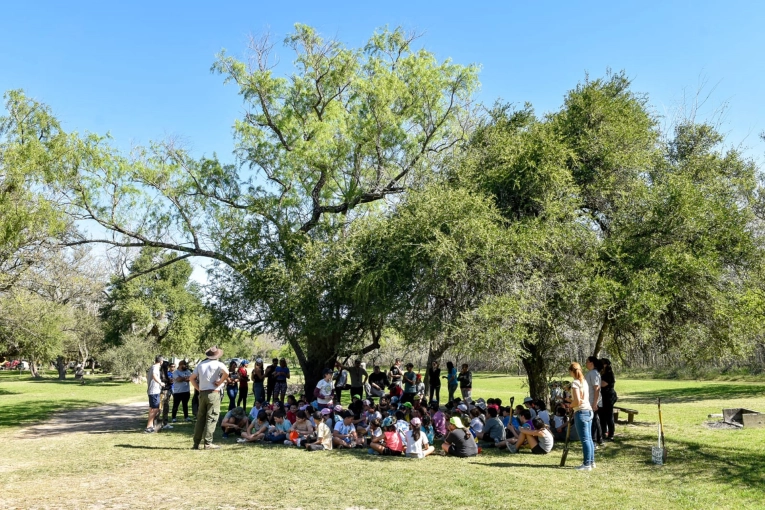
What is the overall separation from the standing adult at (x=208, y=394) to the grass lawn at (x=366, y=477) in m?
0.54

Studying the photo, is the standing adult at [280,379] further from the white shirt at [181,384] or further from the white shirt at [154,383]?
the white shirt at [154,383]

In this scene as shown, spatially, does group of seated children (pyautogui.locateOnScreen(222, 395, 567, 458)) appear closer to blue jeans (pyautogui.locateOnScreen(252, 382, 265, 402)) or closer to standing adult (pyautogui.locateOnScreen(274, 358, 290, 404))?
blue jeans (pyautogui.locateOnScreen(252, 382, 265, 402))

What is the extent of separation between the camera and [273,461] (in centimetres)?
1040

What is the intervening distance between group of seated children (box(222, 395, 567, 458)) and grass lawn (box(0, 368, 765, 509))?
39 cm

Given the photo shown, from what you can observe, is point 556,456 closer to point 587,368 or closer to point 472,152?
point 587,368

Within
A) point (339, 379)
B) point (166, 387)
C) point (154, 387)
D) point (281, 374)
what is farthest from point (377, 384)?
point (154, 387)

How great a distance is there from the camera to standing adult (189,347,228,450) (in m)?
11.4

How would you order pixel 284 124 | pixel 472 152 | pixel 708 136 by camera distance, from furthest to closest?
pixel 284 124 → pixel 708 136 → pixel 472 152

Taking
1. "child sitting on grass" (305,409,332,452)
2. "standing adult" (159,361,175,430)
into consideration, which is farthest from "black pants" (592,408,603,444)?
"standing adult" (159,361,175,430)

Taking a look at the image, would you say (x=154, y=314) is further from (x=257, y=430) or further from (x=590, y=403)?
(x=590, y=403)

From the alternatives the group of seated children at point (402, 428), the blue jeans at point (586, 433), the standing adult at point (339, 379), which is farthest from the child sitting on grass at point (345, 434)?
the standing adult at point (339, 379)

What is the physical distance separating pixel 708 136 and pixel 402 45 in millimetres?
10451

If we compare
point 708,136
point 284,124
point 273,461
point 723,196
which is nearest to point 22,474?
point 273,461

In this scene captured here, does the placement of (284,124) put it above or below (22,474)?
above
